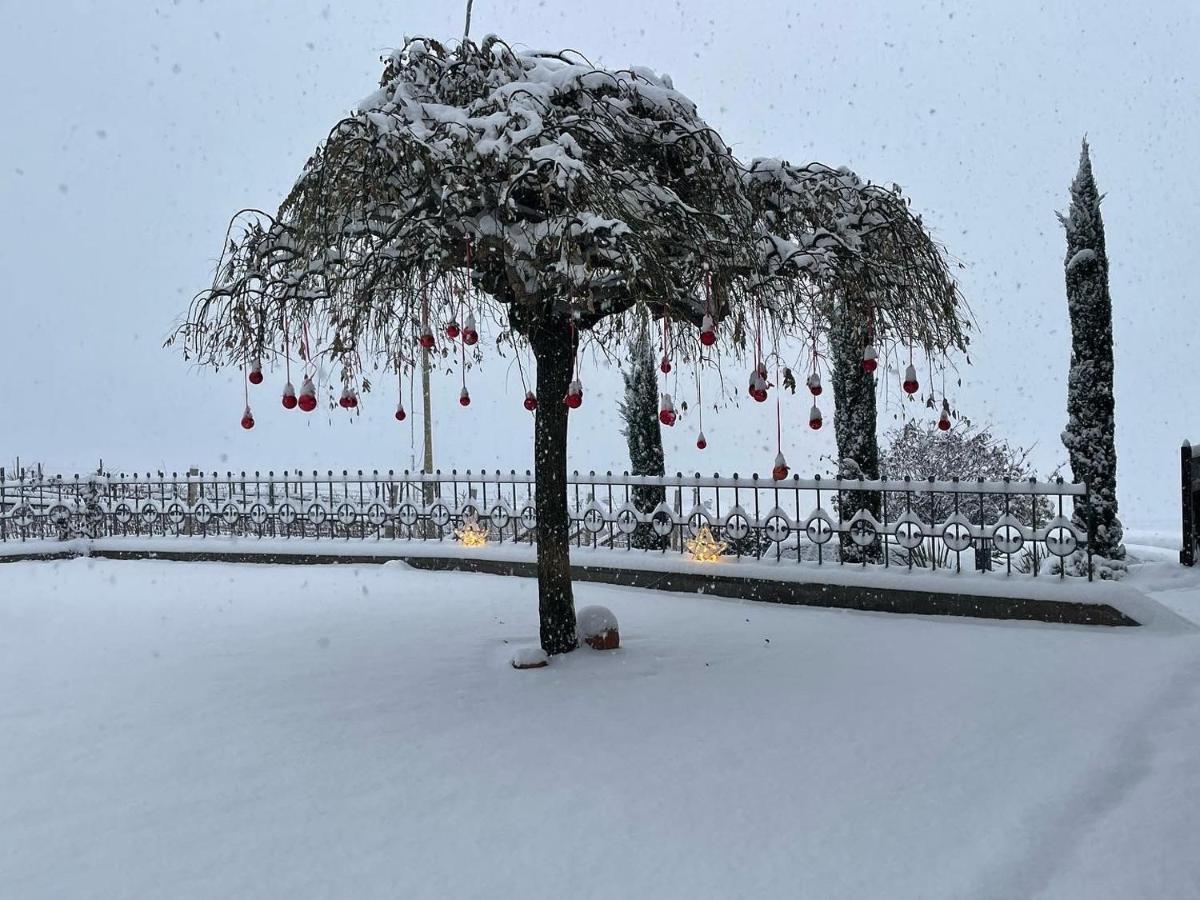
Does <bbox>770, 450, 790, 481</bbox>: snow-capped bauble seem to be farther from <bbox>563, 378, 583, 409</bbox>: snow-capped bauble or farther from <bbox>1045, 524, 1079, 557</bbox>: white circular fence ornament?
<bbox>1045, 524, 1079, 557</bbox>: white circular fence ornament

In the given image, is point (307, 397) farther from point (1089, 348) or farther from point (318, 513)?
point (1089, 348)

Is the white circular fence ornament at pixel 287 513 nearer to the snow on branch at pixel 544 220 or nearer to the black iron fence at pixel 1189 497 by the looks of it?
the snow on branch at pixel 544 220

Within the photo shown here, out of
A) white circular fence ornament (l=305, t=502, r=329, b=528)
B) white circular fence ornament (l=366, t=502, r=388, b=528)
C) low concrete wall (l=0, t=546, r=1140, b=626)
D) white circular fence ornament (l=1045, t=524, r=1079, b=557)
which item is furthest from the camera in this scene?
white circular fence ornament (l=305, t=502, r=329, b=528)

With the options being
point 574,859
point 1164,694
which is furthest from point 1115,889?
point 1164,694

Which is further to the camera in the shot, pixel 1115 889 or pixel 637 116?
pixel 637 116

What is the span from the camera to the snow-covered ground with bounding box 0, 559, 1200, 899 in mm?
3859

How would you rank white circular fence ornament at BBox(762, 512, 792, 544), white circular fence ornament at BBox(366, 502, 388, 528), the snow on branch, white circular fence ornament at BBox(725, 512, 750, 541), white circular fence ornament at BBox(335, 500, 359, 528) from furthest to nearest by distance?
white circular fence ornament at BBox(335, 500, 359, 528) < white circular fence ornament at BBox(366, 502, 388, 528) < white circular fence ornament at BBox(725, 512, 750, 541) < white circular fence ornament at BBox(762, 512, 792, 544) < the snow on branch

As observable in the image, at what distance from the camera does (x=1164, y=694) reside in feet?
20.0

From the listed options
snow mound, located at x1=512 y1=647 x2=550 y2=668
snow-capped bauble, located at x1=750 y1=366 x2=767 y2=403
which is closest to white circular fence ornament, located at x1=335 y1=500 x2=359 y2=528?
snow mound, located at x1=512 y1=647 x2=550 y2=668

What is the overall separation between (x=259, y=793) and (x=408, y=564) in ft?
28.3

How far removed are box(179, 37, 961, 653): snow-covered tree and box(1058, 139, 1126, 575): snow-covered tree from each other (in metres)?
5.01

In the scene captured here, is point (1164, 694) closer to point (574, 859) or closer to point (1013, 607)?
point (1013, 607)

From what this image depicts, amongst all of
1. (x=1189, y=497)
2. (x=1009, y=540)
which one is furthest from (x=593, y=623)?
(x=1189, y=497)

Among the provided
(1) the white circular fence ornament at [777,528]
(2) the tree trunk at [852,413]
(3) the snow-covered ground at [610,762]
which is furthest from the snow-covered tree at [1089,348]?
(1) the white circular fence ornament at [777,528]
